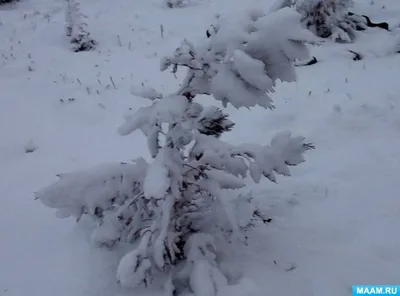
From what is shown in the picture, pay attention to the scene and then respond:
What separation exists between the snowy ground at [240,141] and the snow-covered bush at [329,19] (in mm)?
339

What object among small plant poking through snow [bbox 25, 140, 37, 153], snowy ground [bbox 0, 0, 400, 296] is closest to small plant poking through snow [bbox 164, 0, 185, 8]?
snowy ground [bbox 0, 0, 400, 296]

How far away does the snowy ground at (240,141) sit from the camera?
3775 mm

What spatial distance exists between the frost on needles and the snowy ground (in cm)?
41

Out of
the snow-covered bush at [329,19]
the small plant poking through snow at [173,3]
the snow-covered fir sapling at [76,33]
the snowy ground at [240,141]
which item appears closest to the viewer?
the snowy ground at [240,141]

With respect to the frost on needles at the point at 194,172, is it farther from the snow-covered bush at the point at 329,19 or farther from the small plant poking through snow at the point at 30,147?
the snow-covered bush at the point at 329,19

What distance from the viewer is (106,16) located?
12.0 metres

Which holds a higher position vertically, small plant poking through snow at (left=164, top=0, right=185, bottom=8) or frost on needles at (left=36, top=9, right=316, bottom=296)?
frost on needles at (left=36, top=9, right=316, bottom=296)

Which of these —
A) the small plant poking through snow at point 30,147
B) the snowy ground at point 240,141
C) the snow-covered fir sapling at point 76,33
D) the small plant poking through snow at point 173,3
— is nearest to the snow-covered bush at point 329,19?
the snowy ground at point 240,141

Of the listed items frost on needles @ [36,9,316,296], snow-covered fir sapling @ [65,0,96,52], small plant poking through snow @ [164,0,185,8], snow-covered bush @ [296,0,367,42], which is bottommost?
small plant poking through snow @ [164,0,185,8]

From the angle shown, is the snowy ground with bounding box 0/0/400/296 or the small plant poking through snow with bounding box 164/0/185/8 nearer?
the snowy ground with bounding box 0/0/400/296

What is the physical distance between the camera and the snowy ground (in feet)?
12.4

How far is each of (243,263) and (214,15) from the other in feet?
27.9

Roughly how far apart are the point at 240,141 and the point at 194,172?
2457 mm

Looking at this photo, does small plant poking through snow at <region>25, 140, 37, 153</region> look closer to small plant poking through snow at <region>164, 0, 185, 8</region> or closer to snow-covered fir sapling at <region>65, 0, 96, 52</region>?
snow-covered fir sapling at <region>65, 0, 96, 52</region>
